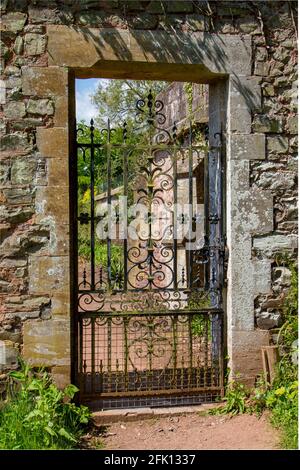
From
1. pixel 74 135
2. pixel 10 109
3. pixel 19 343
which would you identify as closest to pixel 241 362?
pixel 19 343

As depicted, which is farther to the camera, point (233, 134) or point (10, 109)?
point (233, 134)

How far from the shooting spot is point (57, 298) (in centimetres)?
424

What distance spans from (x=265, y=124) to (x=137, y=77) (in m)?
1.24

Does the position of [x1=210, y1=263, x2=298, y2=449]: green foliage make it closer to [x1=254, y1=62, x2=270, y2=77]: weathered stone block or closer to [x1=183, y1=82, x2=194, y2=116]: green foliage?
[x1=254, y1=62, x2=270, y2=77]: weathered stone block

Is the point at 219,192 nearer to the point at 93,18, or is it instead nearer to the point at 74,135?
the point at 74,135

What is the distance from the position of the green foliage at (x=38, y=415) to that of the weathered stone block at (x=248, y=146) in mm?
2443

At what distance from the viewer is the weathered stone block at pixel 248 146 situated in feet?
14.7

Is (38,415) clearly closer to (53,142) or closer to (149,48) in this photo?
(53,142)

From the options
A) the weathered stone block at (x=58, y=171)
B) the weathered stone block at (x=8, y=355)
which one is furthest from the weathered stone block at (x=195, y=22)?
the weathered stone block at (x=8, y=355)

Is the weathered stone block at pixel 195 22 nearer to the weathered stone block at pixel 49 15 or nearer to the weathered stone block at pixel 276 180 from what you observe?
the weathered stone block at pixel 49 15

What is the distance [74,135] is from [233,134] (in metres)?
1.40

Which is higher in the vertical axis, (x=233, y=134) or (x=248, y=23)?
(x=248, y=23)

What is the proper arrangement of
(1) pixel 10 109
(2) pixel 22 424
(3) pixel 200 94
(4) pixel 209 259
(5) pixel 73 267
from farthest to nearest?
(3) pixel 200 94
(4) pixel 209 259
(5) pixel 73 267
(1) pixel 10 109
(2) pixel 22 424

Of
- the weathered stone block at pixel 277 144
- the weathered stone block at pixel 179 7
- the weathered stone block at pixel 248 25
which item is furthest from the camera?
the weathered stone block at pixel 277 144
